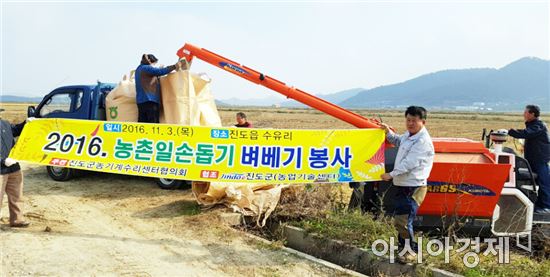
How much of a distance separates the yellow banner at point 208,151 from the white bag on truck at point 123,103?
7.37 feet

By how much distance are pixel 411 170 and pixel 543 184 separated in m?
2.79

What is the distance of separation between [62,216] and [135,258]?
88.1 inches

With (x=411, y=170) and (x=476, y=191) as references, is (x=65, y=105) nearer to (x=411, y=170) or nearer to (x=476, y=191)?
(x=411, y=170)

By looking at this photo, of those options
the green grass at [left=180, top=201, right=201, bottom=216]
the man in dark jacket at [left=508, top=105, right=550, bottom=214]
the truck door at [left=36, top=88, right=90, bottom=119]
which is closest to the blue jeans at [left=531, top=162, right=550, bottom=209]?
the man in dark jacket at [left=508, top=105, right=550, bottom=214]

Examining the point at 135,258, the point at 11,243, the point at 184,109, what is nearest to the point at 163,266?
the point at 135,258

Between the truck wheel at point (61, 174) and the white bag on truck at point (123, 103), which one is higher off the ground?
the white bag on truck at point (123, 103)

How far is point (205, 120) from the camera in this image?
28.4ft

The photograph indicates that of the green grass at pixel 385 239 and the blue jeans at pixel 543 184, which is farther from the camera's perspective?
the blue jeans at pixel 543 184

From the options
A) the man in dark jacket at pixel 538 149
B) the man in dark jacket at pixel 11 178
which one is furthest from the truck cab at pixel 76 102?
the man in dark jacket at pixel 538 149

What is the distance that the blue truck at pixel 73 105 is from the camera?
29.1 feet

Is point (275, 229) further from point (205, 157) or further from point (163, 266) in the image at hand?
point (163, 266)

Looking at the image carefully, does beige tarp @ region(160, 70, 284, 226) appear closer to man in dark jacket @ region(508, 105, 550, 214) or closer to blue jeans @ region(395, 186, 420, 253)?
blue jeans @ region(395, 186, 420, 253)

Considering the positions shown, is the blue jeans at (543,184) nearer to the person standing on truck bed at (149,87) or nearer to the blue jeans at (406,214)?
the blue jeans at (406,214)

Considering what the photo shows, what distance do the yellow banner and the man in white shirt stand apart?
2.98ft
